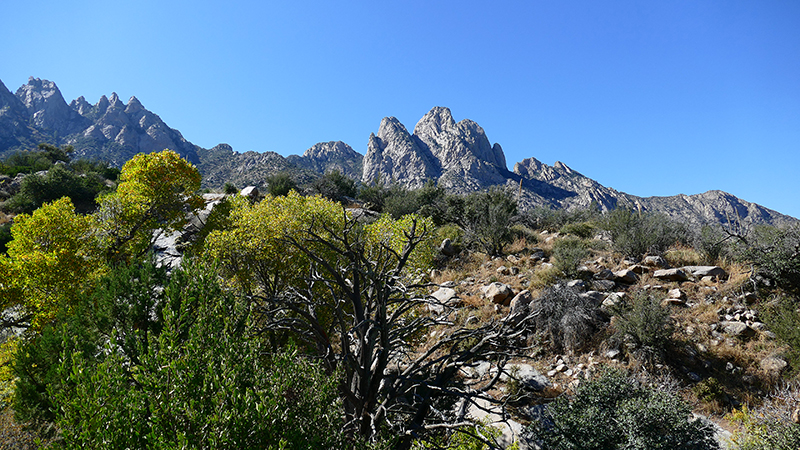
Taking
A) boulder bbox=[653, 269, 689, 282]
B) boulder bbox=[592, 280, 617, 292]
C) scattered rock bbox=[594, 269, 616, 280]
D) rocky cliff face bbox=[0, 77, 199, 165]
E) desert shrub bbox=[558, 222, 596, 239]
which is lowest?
boulder bbox=[592, 280, 617, 292]

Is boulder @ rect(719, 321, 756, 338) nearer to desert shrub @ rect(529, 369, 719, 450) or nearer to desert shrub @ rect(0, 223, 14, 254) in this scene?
desert shrub @ rect(529, 369, 719, 450)

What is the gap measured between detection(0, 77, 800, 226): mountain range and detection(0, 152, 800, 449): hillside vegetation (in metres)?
53.5

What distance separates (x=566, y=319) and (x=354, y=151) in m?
111

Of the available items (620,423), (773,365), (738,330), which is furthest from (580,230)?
(620,423)

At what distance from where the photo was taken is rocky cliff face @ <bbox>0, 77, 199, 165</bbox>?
8175 centimetres

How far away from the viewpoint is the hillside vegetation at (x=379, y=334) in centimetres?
285

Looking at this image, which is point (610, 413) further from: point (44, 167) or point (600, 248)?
point (44, 167)

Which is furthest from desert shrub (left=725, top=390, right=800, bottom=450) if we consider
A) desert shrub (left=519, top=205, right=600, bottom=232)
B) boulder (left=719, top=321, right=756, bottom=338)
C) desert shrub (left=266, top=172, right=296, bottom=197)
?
desert shrub (left=266, top=172, right=296, bottom=197)

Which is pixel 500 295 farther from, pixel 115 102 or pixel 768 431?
pixel 115 102

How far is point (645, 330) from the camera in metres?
7.50

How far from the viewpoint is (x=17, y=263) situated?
903cm

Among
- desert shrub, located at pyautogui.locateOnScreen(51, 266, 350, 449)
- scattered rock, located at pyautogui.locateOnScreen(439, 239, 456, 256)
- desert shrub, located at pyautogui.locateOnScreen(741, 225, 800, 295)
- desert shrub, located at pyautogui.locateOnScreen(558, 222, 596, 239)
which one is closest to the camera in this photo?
desert shrub, located at pyautogui.locateOnScreen(51, 266, 350, 449)

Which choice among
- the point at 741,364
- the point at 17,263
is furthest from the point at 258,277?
the point at 741,364

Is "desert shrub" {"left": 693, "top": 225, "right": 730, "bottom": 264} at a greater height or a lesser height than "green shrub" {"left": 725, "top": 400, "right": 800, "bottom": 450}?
greater
